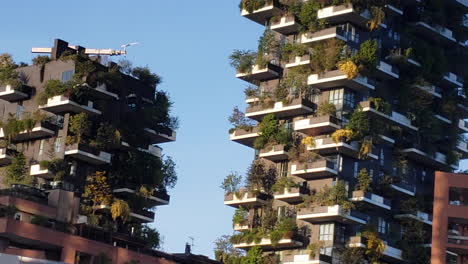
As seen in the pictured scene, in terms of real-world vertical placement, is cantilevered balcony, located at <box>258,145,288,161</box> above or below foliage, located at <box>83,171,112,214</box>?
above

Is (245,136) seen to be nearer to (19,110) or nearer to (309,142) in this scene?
(309,142)

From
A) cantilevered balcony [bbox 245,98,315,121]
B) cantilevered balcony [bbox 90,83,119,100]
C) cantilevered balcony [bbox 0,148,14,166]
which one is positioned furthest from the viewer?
cantilevered balcony [bbox 0,148,14,166]

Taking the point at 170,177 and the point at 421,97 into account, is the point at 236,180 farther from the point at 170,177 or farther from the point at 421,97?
the point at 421,97

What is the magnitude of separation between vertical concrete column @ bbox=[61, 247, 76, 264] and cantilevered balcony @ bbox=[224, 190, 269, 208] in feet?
61.5

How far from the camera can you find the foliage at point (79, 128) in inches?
4179

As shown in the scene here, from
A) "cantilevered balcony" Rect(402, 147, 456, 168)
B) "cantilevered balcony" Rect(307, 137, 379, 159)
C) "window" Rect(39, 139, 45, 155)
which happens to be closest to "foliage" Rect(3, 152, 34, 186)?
"window" Rect(39, 139, 45, 155)

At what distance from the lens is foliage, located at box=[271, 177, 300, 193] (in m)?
106

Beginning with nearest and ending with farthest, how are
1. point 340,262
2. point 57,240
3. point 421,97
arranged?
point 57,240 → point 340,262 → point 421,97

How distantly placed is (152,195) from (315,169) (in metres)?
13.5

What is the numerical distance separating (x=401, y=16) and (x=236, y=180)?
1893 centimetres

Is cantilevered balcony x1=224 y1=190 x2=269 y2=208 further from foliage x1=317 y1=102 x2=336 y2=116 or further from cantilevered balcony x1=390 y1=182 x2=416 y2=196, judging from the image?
cantilevered balcony x1=390 y1=182 x2=416 y2=196

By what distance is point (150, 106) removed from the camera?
113 metres

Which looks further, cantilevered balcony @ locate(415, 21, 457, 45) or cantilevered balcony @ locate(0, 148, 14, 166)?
cantilevered balcony @ locate(415, 21, 457, 45)

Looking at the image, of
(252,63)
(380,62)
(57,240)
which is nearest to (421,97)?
(380,62)
